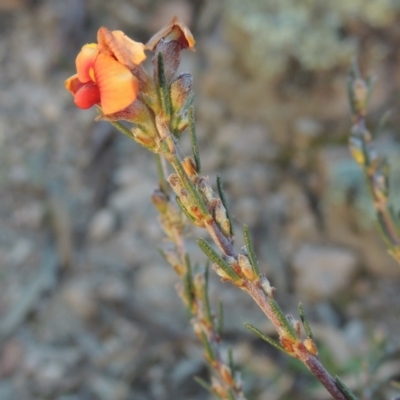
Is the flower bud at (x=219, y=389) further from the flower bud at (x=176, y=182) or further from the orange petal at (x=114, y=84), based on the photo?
the orange petal at (x=114, y=84)

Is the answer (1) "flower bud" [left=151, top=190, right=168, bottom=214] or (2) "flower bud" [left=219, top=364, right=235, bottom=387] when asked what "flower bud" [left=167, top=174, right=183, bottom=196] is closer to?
(1) "flower bud" [left=151, top=190, right=168, bottom=214]

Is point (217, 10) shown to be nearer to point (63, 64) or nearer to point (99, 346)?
point (63, 64)

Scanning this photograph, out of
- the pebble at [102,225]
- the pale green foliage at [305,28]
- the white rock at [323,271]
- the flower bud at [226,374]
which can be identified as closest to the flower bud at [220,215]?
the flower bud at [226,374]

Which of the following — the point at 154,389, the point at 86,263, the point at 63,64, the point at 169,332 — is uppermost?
the point at 63,64

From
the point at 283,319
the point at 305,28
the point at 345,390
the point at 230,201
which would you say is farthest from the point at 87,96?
the point at 305,28

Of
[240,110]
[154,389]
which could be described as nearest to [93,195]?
A: [240,110]

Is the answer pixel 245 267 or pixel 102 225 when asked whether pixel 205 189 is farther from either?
pixel 102 225

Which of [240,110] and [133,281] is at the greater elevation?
[240,110]
